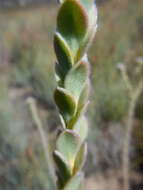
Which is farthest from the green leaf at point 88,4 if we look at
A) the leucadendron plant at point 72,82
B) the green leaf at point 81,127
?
the green leaf at point 81,127

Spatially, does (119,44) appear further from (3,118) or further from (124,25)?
(3,118)

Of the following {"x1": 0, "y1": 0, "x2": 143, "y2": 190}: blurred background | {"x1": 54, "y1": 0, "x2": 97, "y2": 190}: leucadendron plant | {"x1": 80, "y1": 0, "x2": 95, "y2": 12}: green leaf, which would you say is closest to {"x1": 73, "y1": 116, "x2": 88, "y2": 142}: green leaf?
{"x1": 54, "y1": 0, "x2": 97, "y2": 190}: leucadendron plant

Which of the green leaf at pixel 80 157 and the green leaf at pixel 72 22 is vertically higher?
the green leaf at pixel 72 22

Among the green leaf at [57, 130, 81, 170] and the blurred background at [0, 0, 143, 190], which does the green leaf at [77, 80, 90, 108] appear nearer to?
the green leaf at [57, 130, 81, 170]

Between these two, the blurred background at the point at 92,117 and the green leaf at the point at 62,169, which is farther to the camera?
the blurred background at the point at 92,117

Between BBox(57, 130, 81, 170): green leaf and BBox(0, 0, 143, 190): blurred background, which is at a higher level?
BBox(57, 130, 81, 170): green leaf

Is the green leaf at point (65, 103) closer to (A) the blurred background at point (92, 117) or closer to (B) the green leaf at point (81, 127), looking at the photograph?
(B) the green leaf at point (81, 127)

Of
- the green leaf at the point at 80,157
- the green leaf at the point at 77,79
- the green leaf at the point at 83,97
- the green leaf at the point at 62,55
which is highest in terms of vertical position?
the green leaf at the point at 62,55
